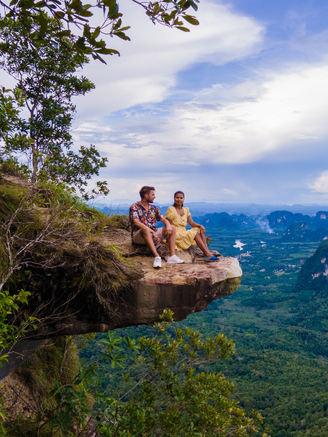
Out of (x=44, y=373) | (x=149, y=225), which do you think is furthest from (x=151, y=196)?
(x=44, y=373)

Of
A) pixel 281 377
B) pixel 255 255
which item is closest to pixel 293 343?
pixel 281 377

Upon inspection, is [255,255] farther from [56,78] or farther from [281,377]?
[56,78]

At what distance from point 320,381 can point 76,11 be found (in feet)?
138

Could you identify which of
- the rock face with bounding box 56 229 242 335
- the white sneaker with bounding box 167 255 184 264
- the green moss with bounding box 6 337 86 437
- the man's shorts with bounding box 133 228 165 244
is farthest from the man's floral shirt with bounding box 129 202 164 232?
the green moss with bounding box 6 337 86 437

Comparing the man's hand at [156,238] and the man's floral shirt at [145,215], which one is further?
the man's hand at [156,238]

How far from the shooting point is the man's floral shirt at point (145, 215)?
5188mm

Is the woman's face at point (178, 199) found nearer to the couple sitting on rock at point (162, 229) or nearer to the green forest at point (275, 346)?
the couple sitting on rock at point (162, 229)

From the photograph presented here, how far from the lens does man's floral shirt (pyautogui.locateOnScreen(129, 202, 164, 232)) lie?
5.19 m

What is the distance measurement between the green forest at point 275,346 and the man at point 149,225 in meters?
1.59

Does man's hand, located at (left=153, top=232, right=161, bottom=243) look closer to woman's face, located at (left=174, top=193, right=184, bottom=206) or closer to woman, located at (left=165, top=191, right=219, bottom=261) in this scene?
woman, located at (left=165, top=191, right=219, bottom=261)

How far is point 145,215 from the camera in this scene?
17.4 ft

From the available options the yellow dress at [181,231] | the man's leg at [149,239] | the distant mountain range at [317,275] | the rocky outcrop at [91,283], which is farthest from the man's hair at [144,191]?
the distant mountain range at [317,275]

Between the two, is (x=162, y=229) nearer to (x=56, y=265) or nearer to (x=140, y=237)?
(x=140, y=237)

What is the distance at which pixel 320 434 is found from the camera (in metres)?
23.3
